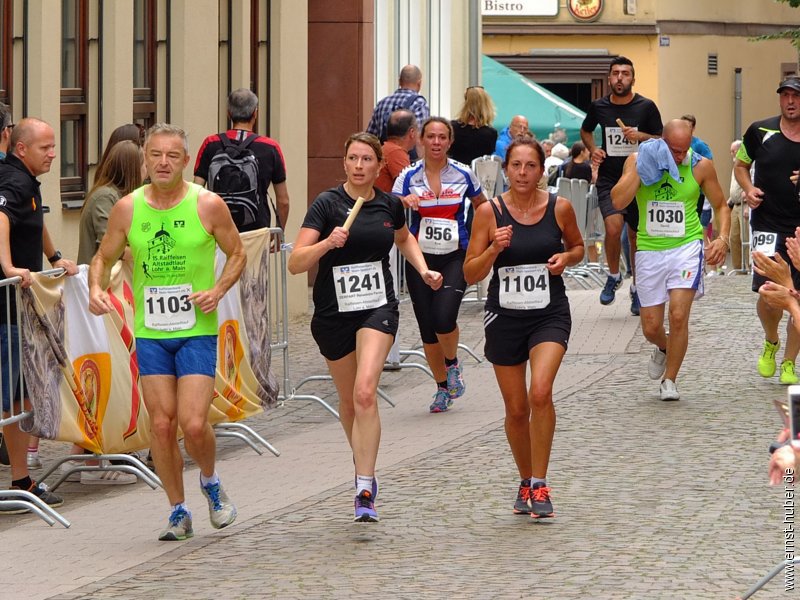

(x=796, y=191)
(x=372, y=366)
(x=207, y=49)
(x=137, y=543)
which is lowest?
(x=137, y=543)

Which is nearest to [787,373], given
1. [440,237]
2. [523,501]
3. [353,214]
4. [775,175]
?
[775,175]

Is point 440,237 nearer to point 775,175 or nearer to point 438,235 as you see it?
point 438,235

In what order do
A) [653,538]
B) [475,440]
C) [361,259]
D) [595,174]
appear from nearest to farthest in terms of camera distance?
1. [653,538]
2. [361,259]
3. [475,440]
4. [595,174]

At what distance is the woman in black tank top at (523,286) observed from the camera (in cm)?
926

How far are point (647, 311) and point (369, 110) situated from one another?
32.4 ft

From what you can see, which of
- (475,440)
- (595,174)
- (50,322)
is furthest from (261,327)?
(595,174)

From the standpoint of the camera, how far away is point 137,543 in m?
8.87

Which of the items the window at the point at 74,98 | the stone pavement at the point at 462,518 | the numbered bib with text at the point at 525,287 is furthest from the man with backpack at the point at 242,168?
the numbered bib with text at the point at 525,287

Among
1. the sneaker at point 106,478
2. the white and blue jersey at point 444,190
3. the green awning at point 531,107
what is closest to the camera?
the sneaker at point 106,478

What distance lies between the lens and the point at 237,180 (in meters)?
13.4

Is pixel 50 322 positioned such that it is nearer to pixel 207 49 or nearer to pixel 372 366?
pixel 372 366

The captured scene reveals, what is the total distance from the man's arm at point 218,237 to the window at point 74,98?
6410mm

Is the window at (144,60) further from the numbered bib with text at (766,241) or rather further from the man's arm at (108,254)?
the man's arm at (108,254)

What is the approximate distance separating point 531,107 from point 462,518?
2331 centimetres
